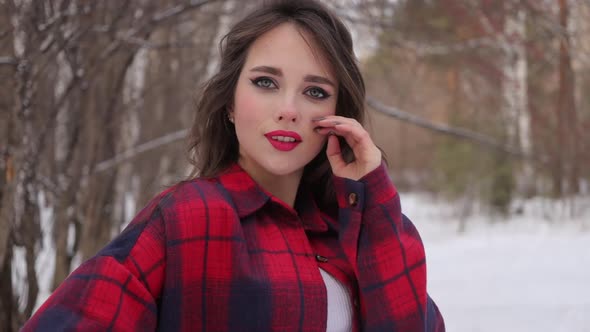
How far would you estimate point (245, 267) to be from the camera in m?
1.36

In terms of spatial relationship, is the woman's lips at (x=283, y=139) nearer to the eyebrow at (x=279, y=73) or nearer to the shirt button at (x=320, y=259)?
the eyebrow at (x=279, y=73)

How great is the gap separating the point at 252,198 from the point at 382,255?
1.18 ft

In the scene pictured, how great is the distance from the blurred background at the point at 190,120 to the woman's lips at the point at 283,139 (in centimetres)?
56

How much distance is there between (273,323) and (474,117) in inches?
448

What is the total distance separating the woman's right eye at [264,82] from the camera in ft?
5.22

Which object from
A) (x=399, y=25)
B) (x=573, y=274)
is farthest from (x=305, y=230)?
(x=573, y=274)

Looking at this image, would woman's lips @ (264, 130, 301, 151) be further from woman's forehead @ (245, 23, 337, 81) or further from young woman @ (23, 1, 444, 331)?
woman's forehead @ (245, 23, 337, 81)

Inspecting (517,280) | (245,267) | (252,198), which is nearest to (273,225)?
(252,198)

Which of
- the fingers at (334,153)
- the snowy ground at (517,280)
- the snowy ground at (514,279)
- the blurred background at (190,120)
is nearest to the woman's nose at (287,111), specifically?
the fingers at (334,153)

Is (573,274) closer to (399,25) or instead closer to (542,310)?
(542,310)

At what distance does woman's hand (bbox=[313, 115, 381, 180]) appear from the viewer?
162 centimetres

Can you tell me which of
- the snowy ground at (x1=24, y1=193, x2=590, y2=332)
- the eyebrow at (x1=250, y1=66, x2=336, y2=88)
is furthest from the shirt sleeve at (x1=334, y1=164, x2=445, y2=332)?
the snowy ground at (x1=24, y1=193, x2=590, y2=332)

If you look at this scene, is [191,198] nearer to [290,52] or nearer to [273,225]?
[273,225]

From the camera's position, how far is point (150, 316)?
1.26 meters
